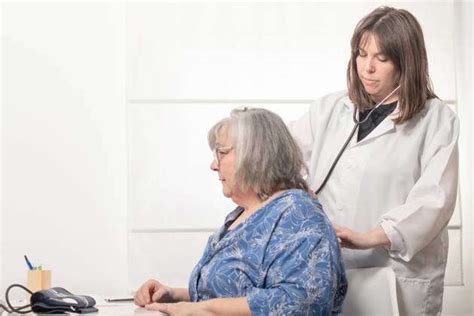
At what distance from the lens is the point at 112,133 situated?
416 centimetres

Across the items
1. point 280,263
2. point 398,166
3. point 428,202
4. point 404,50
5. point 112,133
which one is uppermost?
point 404,50

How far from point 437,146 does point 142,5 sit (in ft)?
6.07

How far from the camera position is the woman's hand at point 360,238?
2549 mm

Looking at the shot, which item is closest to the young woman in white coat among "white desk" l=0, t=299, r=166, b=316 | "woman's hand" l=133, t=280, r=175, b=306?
"woman's hand" l=133, t=280, r=175, b=306

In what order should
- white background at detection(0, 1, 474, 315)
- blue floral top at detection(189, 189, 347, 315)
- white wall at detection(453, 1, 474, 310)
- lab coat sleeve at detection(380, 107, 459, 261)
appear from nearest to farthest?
blue floral top at detection(189, 189, 347, 315) → lab coat sleeve at detection(380, 107, 459, 261) → white background at detection(0, 1, 474, 315) → white wall at detection(453, 1, 474, 310)

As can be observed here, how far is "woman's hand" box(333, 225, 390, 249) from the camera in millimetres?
2549

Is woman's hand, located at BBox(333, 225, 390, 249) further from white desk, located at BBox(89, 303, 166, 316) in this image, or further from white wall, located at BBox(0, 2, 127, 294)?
white wall, located at BBox(0, 2, 127, 294)

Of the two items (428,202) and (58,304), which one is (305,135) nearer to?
(428,202)

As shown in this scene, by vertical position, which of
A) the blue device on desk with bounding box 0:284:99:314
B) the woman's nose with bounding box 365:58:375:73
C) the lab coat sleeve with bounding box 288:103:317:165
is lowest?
the blue device on desk with bounding box 0:284:99:314

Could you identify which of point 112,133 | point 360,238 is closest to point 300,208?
point 360,238

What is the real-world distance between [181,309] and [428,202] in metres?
0.86

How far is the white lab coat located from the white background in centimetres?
138

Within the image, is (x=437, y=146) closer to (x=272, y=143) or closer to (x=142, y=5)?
(x=272, y=143)

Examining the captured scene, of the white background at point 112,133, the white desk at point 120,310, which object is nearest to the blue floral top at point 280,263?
the white desk at point 120,310
